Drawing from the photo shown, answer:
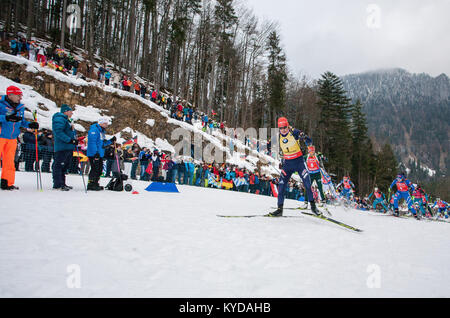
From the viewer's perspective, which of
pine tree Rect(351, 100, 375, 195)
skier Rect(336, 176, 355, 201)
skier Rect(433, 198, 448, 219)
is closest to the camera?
skier Rect(336, 176, 355, 201)

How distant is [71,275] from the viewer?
7.05ft

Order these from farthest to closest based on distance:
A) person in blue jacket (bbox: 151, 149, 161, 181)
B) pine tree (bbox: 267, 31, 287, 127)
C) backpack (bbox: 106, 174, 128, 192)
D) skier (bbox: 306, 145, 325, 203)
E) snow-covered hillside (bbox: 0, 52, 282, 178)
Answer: pine tree (bbox: 267, 31, 287, 127), snow-covered hillside (bbox: 0, 52, 282, 178), person in blue jacket (bbox: 151, 149, 161, 181), skier (bbox: 306, 145, 325, 203), backpack (bbox: 106, 174, 128, 192)

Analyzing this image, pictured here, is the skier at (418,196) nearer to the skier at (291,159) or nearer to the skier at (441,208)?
the skier at (291,159)

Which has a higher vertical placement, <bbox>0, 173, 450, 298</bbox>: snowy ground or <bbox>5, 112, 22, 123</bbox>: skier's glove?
<bbox>5, 112, 22, 123</bbox>: skier's glove

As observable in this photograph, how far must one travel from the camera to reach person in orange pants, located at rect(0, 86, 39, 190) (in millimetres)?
5852

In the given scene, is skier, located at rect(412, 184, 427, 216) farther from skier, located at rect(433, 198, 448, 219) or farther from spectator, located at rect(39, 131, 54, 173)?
spectator, located at rect(39, 131, 54, 173)

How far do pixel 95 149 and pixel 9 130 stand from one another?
2.01m

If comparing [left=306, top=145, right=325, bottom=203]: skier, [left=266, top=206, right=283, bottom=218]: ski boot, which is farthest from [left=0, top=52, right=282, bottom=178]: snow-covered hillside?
[left=266, top=206, right=283, bottom=218]: ski boot

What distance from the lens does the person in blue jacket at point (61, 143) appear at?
6742 mm

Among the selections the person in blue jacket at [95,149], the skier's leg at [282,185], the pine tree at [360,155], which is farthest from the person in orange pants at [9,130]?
the pine tree at [360,155]

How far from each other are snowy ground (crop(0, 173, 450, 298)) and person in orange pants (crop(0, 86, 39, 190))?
1823mm

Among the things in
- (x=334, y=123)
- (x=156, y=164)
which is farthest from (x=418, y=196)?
(x=334, y=123)
